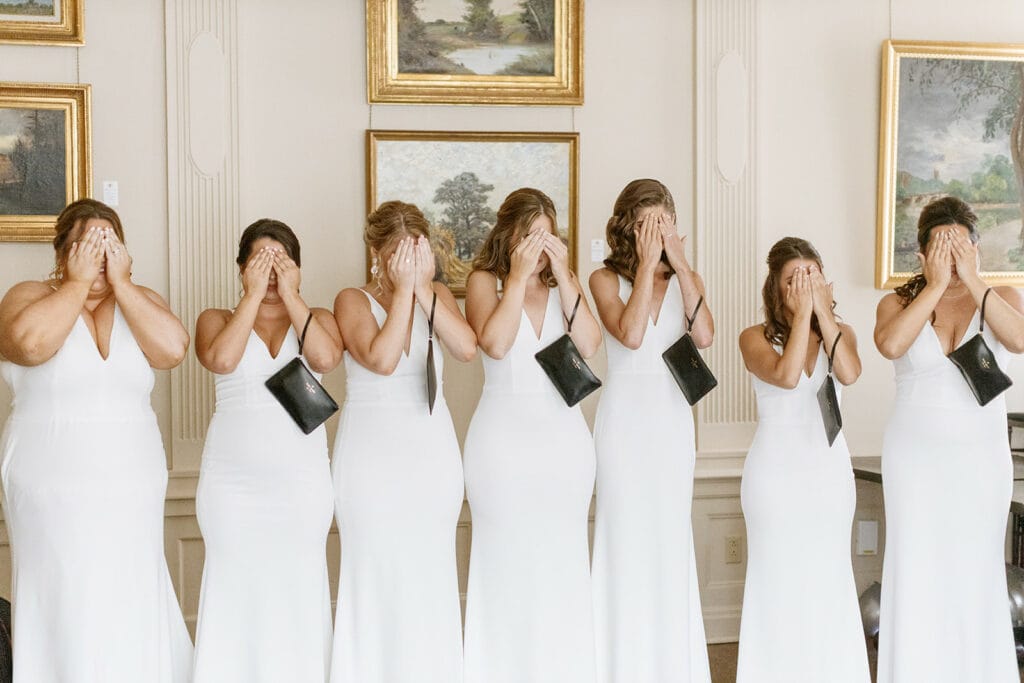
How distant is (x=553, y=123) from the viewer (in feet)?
20.1

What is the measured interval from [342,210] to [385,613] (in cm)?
247

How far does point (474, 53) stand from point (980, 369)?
3.12 meters

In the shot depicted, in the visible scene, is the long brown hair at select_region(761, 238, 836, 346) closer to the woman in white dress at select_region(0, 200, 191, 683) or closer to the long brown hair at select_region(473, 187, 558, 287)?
the long brown hair at select_region(473, 187, 558, 287)

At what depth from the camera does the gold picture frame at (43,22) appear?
5.63m

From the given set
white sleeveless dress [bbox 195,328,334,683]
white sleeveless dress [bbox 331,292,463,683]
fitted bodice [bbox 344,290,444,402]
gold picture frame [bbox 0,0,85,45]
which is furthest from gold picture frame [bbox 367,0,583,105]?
white sleeveless dress [bbox 195,328,334,683]

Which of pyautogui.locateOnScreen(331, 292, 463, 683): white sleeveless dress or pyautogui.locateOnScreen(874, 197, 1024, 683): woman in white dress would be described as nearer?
pyautogui.locateOnScreen(331, 292, 463, 683): white sleeveless dress

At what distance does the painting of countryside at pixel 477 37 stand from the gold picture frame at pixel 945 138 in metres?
2.03

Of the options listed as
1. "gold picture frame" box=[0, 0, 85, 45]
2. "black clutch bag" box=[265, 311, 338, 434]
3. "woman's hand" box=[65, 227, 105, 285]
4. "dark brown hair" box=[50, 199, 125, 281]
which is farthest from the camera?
"gold picture frame" box=[0, 0, 85, 45]

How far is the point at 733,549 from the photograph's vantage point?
631cm

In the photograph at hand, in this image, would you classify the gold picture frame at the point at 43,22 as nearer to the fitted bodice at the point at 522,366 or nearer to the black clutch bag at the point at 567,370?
the fitted bodice at the point at 522,366

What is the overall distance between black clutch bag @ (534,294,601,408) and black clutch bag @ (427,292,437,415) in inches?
17.3

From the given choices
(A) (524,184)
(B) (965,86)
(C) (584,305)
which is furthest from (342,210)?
(B) (965,86)

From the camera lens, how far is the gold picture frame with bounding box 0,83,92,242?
5660mm

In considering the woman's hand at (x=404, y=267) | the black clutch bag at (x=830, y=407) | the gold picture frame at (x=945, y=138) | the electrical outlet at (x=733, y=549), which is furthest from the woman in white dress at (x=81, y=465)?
the gold picture frame at (x=945, y=138)
